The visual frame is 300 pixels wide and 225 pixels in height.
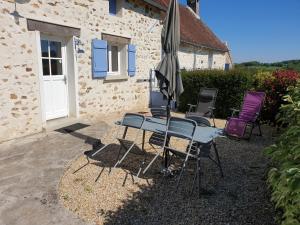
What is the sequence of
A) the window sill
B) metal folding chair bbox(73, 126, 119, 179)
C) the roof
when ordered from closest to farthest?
metal folding chair bbox(73, 126, 119, 179) → the window sill → the roof

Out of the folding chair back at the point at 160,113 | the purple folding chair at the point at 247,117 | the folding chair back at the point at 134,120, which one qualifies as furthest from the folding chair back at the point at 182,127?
the purple folding chair at the point at 247,117

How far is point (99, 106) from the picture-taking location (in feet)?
26.4

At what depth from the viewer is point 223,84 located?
882 centimetres

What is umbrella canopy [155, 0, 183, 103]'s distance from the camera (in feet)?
13.0

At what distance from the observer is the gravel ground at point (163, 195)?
123 inches

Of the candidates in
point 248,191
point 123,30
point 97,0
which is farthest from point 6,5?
point 248,191

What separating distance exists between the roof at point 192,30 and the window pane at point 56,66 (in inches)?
170

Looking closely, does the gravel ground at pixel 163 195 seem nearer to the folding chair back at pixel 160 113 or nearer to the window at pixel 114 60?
the folding chair back at pixel 160 113

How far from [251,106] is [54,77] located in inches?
202

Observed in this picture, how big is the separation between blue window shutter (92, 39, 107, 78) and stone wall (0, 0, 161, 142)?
0.15 metres

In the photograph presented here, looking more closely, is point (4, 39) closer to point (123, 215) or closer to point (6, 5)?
point (6, 5)

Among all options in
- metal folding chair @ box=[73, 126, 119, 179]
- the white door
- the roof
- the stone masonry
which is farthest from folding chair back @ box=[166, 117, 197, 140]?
the roof

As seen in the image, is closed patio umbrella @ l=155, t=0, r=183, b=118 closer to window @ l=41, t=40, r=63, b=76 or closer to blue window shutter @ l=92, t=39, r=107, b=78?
window @ l=41, t=40, r=63, b=76

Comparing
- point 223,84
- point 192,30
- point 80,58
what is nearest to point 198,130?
point 80,58
